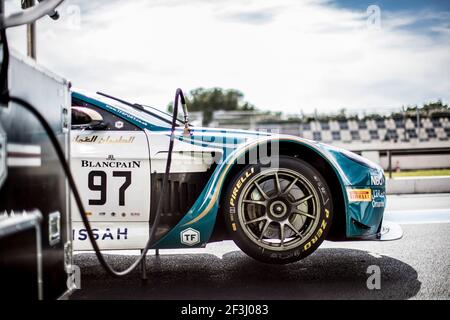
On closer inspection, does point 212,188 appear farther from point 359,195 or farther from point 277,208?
point 359,195

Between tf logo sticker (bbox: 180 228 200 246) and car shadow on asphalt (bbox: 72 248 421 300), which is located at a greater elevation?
tf logo sticker (bbox: 180 228 200 246)

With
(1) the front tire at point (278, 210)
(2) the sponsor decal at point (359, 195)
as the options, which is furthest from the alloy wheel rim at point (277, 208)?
Answer: (2) the sponsor decal at point (359, 195)

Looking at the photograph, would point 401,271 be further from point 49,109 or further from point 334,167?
point 49,109

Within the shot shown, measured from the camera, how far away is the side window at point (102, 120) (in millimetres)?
3287

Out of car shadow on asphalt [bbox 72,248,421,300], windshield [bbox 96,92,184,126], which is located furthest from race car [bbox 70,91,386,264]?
car shadow on asphalt [bbox 72,248,421,300]

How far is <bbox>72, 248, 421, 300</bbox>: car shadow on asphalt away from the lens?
2.84m

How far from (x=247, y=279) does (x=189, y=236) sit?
0.54 m

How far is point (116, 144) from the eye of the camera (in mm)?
3199

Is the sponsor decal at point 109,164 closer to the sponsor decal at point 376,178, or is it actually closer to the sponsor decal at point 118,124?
the sponsor decal at point 118,124

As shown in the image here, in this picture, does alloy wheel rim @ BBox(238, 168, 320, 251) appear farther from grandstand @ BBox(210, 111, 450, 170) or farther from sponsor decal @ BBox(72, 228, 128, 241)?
grandstand @ BBox(210, 111, 450, 170)

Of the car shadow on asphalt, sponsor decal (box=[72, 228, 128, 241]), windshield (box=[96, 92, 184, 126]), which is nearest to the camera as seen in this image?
the car shadow on asphalt

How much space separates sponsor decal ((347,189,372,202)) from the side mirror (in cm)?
190

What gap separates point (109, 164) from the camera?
10.3ft

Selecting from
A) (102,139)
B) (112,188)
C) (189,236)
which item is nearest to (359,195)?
(189,236)
